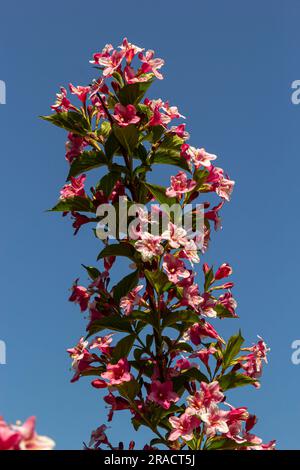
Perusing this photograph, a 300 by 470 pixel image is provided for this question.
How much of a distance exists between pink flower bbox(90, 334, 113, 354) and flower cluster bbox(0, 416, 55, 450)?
3266mm

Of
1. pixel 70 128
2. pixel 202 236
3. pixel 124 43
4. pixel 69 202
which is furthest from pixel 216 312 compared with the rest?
pixel 124 43

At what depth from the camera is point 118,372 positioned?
14.5 feet

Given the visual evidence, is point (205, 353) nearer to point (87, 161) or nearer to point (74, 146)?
point (87, 161)

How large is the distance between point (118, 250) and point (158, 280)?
1.65ft

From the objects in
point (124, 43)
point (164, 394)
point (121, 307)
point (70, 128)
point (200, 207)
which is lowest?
point (164, 394)

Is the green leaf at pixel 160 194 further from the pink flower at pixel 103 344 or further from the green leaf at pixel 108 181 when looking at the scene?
the pink flower at pixel 103 344

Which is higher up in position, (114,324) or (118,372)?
(114,324)

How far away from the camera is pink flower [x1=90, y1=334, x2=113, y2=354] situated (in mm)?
4656

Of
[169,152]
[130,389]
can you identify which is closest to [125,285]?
[130,389]

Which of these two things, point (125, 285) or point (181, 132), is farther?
point (181, 132)
